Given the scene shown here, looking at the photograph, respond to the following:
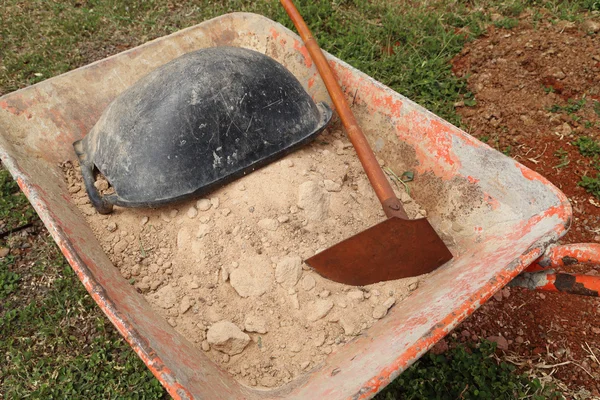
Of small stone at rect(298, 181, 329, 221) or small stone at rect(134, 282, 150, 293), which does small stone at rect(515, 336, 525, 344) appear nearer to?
small stone at rect(298, 181, 329, 221)

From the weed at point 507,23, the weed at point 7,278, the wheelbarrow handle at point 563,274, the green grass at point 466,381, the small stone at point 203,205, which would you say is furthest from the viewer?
the weed at point 507,23

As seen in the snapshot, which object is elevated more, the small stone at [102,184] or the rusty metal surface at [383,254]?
the small stone at [102,184]

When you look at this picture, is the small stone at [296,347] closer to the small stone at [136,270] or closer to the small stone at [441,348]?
the small stone at [136,270]

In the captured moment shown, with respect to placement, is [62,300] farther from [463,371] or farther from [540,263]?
[540,263]

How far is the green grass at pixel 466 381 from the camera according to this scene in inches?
82.7

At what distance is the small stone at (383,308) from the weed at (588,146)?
6.84 ft

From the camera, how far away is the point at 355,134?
2.12m

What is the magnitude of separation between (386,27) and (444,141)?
225 cm

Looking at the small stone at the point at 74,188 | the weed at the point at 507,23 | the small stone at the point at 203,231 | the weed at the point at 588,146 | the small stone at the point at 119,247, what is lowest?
the weed at the point at 588,146

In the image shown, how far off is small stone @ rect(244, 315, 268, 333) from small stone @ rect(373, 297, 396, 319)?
1.46ft

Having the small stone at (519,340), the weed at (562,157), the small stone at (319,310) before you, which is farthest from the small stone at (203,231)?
the weed at (562,157)

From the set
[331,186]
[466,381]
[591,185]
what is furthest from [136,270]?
[591,185]

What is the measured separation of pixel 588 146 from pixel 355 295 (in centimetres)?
223

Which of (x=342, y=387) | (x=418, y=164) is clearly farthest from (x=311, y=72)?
(x=342, y=387)
